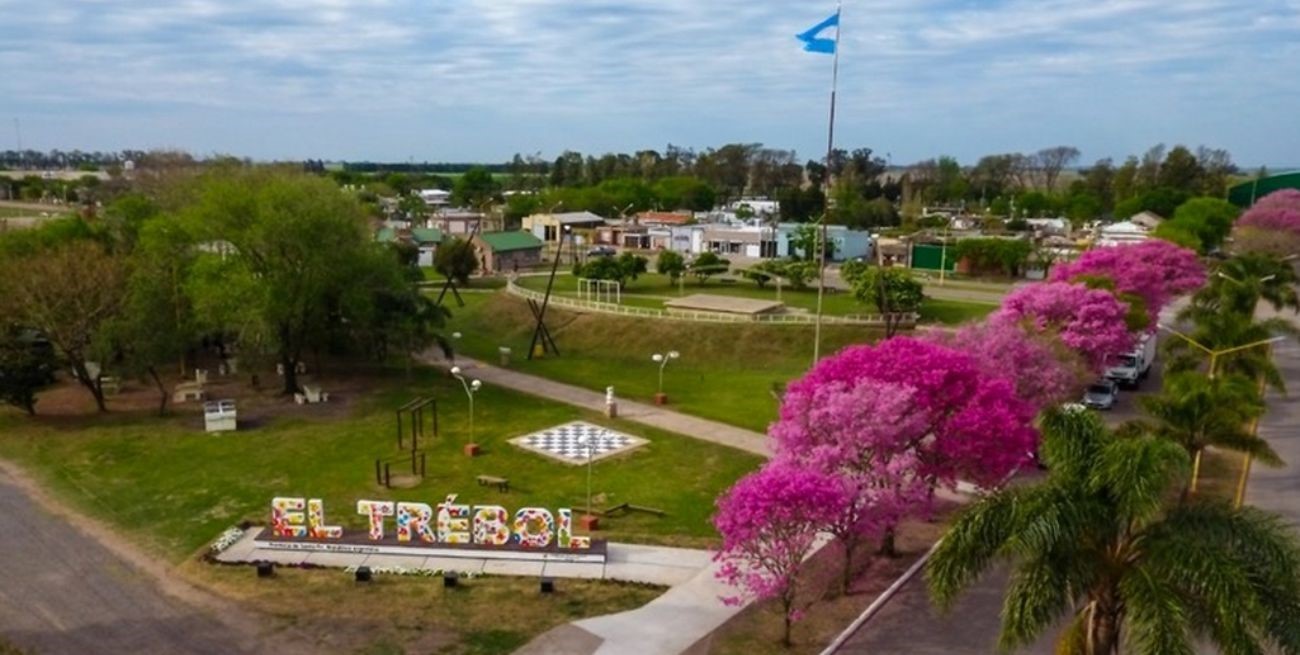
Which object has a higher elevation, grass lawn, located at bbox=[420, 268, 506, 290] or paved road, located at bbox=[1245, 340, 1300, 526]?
grass lawn, located at bbox=[420, 268, 506, 290]

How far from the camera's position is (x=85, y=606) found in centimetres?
1981

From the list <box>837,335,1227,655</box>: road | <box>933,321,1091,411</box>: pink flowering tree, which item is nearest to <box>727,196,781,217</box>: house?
<box>933,321,1091,411</box>: pink flowering tree

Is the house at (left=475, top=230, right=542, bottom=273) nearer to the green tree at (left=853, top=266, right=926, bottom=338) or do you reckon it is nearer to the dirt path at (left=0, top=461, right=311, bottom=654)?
the green tree at (left=853, top=266, right=926, bottom=338)

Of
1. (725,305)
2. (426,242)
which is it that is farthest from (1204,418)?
(426,242)

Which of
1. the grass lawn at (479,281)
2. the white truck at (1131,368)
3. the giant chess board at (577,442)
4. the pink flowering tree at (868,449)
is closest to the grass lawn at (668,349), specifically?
the giant chess board at (577,442)

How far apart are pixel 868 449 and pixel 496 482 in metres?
11.9

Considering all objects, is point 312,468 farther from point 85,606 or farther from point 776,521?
point 776,521

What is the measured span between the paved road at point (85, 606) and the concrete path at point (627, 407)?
17126 millimetres

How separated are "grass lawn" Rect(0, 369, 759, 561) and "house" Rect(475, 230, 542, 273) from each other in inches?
1619

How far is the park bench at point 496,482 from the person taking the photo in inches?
1064

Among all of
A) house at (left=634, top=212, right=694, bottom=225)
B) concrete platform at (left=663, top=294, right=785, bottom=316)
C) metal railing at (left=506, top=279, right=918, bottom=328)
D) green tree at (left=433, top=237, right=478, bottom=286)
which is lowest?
metal railing at (left=506, top=279, right=918, bottom=328)

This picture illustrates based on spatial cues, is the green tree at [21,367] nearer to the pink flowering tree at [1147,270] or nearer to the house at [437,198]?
the pink flowering tree at [1147,270]

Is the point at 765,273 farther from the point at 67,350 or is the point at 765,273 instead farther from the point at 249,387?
the point at 67,350

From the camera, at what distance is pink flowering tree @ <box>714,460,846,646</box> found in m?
16.9
